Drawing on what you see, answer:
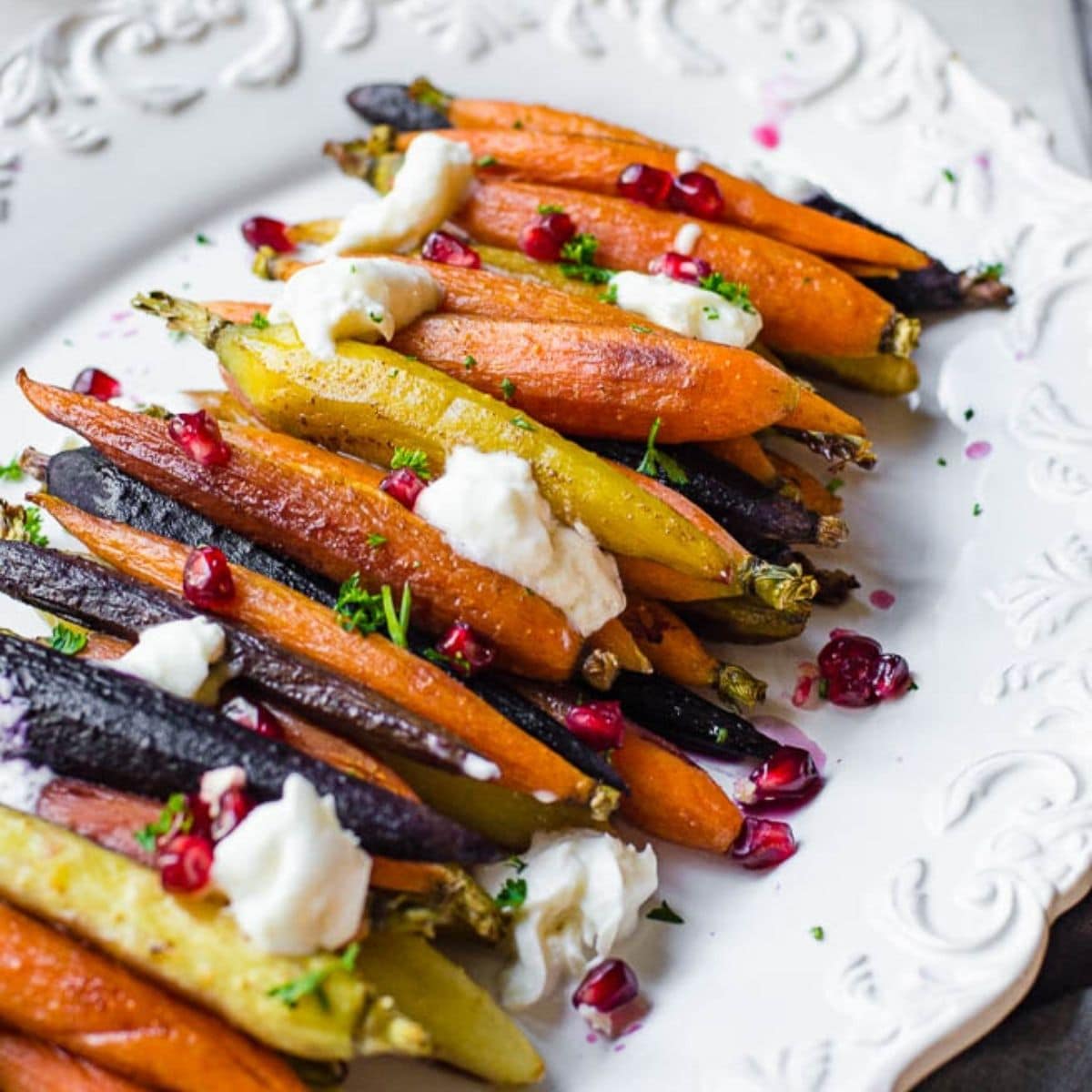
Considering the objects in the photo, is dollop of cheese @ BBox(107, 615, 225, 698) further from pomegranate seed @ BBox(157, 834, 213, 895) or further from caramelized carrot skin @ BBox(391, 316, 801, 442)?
caramelized carrot skin @ BBox(391, 316, 801, 442)

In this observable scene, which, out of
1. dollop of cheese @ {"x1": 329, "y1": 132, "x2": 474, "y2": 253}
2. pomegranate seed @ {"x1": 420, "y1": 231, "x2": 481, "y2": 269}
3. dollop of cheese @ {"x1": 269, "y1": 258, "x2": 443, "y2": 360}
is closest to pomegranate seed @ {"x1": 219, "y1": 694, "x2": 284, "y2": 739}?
dollop of cheese @ {"x1": 269, "y1": 258, "x2": 443, "y2": 360}

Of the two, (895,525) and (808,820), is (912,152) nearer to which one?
(895,525)

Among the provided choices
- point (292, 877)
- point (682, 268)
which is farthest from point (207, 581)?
point (682, 268)

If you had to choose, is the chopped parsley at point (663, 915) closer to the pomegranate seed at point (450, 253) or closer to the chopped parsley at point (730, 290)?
the chopped parsley at point (730, 290)

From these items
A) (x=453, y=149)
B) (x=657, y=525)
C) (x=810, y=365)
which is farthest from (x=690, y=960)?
(x=453, y=149)

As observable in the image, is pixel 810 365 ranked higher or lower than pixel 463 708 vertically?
higher

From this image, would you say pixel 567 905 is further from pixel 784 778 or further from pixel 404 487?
pixel 404 487
